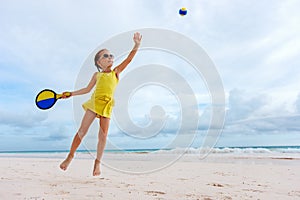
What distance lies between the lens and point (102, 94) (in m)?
3.90

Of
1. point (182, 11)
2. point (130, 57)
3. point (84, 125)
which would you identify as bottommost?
point (84, 125)

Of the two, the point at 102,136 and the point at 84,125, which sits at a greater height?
the point at 84,125

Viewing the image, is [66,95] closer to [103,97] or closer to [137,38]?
[103,97]

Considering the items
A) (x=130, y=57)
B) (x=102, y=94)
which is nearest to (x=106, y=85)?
(x=102, y=94)

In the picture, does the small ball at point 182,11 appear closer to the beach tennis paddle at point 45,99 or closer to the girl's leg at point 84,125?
the girl's leg at point 84,125

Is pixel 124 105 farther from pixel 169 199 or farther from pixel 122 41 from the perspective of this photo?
pixel 169 199

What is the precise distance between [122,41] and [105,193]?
2.65m

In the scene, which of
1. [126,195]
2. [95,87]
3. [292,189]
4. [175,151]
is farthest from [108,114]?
[175,151]

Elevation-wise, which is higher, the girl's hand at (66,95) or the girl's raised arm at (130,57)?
the girl's raised arm at (130,57)

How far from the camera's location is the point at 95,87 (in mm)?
4031

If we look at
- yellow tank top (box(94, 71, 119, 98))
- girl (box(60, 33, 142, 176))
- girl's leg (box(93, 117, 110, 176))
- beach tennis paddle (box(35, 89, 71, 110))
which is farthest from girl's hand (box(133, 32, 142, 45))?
beach tennis paddle (box(35, 89, 71, 110))

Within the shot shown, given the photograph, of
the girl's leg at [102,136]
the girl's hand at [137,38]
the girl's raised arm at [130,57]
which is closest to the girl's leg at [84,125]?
the girl's leg at [102,136]

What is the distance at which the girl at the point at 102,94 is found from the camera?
3910 mm

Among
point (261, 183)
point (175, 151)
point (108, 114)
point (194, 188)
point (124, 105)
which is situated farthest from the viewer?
point (175, 151)
